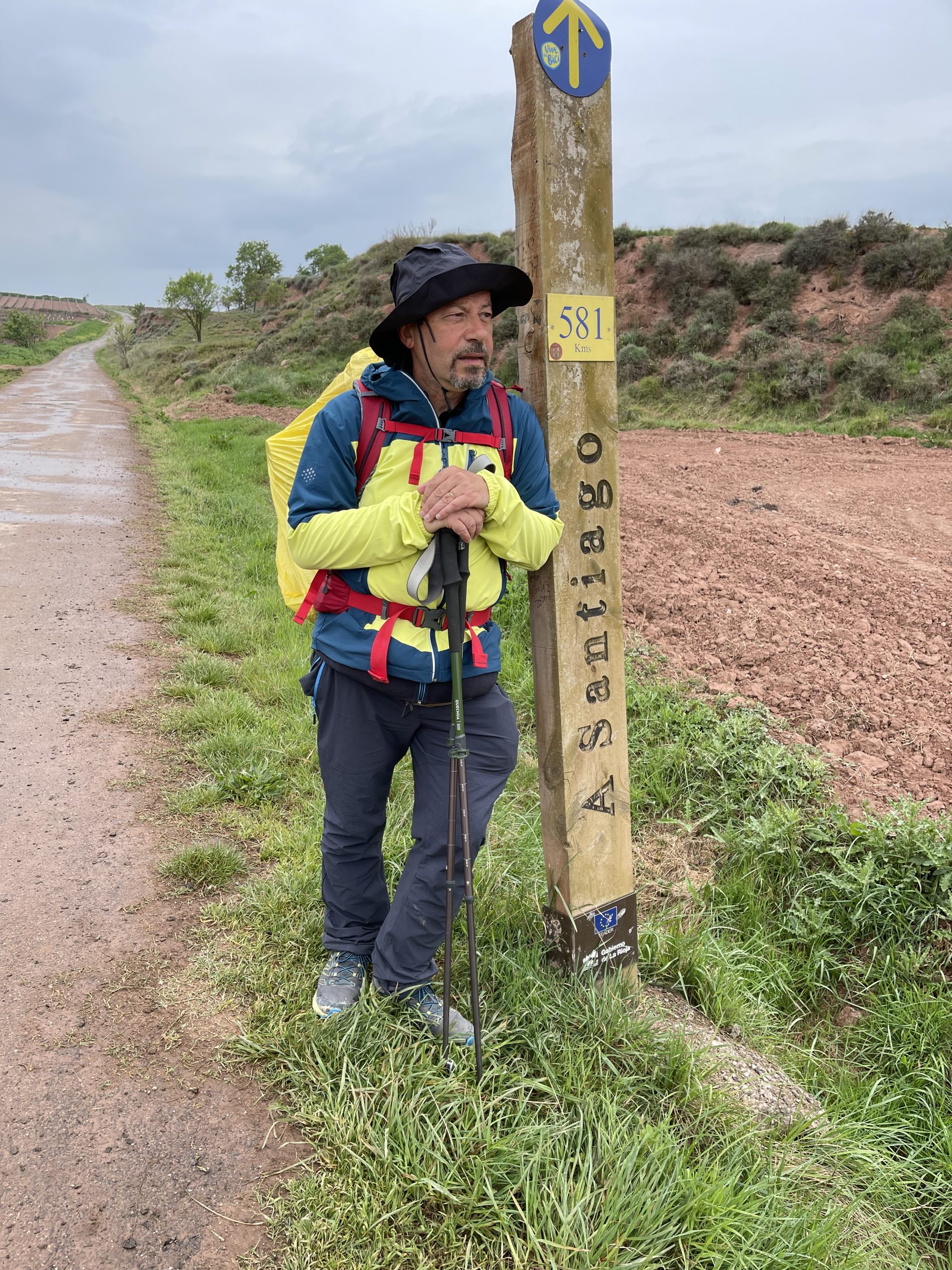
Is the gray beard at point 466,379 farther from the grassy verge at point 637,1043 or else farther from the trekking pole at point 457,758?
the grassy verge at point 637,1043

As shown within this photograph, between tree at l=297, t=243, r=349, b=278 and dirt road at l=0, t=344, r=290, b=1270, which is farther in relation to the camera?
tree at l=297, t=243, r=349, b=278

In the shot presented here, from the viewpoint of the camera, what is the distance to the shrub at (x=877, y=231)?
21.0 metres

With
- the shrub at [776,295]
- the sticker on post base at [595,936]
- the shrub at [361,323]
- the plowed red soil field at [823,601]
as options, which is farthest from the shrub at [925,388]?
the shrub at [361,323]

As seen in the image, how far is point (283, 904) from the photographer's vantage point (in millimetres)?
2828

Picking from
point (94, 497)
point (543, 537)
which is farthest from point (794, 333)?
point (543, 537)

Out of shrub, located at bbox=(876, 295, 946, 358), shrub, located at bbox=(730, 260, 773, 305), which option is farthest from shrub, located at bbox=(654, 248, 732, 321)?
shrub, located at bbox=(876, 295, 946, 358)

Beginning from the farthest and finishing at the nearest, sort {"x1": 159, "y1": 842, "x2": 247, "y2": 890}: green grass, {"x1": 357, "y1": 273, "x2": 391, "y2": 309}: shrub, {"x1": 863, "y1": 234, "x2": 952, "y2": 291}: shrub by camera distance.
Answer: {"x1": 357, "y1": 273, "x2": 391, "y2": 309}: shrub, {"x1": 863, "y1": 234, "x2": 952, "y2": 291}: shrub, {"x1": 159, "y1": 842, "x2": 247, "y2": 890}: green grass

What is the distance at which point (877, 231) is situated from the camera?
69.9ft

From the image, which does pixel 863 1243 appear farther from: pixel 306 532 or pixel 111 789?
pixel 111 789

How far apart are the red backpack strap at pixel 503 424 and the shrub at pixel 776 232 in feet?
86.1

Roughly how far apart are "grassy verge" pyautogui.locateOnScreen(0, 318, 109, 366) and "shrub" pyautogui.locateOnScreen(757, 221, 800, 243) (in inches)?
1534

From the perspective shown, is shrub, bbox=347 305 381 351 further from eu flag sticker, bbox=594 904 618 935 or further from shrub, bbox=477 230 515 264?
eu flag sticker, bbox=594 904 618 935

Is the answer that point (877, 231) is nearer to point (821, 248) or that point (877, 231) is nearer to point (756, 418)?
point (821, 248)

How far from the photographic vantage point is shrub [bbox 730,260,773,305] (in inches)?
898
